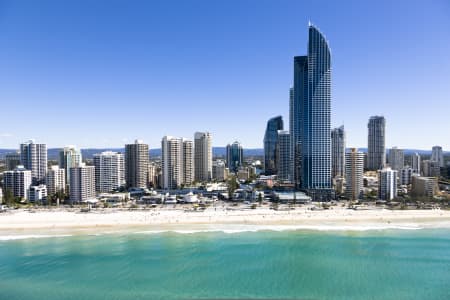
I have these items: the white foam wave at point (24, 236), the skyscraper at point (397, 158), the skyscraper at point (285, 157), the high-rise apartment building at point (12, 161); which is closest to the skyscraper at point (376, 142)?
the skyscraper at point (397, 158)

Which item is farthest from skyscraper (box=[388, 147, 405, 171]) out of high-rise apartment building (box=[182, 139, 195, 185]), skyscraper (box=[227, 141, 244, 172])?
high-rise apartment building (box=[182, 139, 195, 185])

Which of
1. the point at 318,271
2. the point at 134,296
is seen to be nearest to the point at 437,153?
the point at 318,271

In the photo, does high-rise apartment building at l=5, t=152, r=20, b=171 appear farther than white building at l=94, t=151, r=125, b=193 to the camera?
Yes

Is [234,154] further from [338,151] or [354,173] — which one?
[354,173]

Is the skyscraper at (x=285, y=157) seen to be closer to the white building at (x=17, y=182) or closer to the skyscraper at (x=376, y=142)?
the skyscraper at (x=376, y=142)

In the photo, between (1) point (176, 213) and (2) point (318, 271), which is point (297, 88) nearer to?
(1) point (176, 213)

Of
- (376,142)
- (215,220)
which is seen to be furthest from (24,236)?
(376,142)

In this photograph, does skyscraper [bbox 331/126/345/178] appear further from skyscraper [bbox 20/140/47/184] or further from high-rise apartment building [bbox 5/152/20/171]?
high-rise apartment building [bbox 5/152/20/171]
